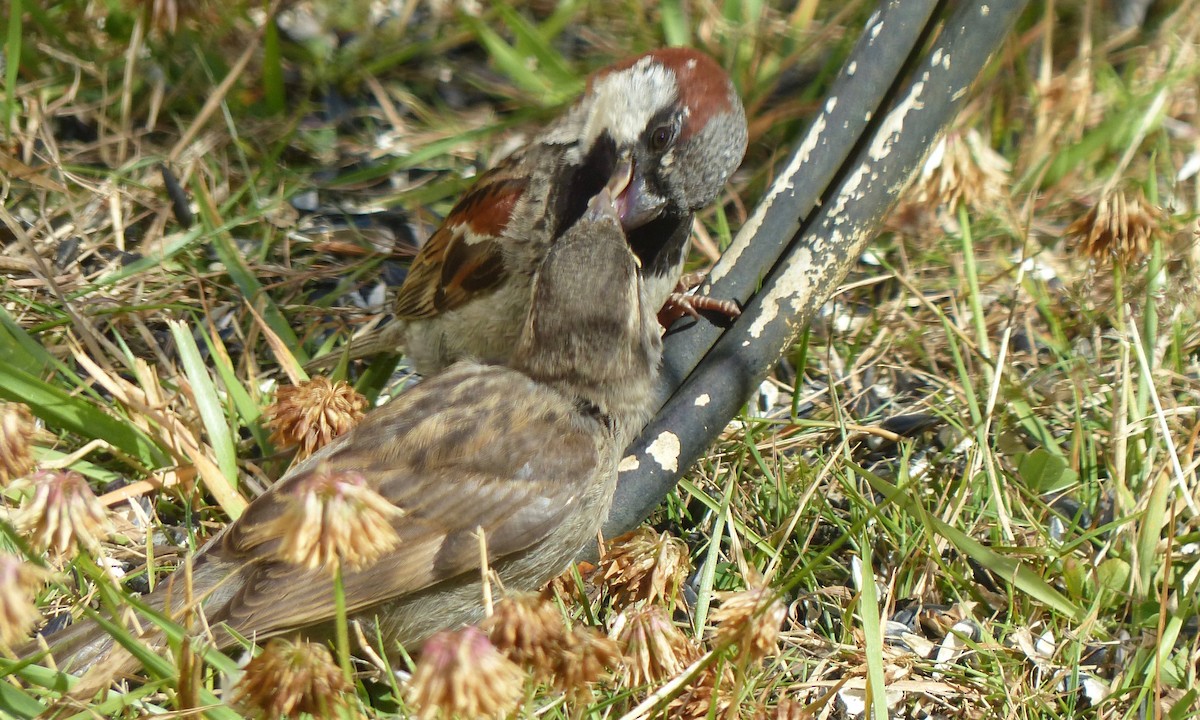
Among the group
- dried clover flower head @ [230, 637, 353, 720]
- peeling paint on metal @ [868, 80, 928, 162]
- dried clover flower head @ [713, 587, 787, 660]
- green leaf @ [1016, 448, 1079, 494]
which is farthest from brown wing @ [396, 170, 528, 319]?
dried clover flower head @ [230, 637, 353, 720]

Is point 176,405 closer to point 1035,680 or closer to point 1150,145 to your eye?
point 1035,680

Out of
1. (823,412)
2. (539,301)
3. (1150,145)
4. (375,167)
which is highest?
(1150,145)

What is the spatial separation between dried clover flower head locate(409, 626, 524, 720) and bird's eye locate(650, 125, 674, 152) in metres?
1.90

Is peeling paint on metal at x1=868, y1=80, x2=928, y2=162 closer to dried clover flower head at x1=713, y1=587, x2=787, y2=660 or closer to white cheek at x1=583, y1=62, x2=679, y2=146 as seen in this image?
white cheek at x1=583, y1=62, x2=679, y2=146

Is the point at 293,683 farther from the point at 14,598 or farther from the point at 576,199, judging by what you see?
the point at 576,199

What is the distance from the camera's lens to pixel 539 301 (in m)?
2.82

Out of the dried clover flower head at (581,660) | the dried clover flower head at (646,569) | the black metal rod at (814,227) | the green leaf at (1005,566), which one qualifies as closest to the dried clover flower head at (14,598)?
the dried clover flower head at (581,660)

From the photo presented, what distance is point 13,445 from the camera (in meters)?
2.06

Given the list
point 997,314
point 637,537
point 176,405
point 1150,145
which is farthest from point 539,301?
point 1150,145

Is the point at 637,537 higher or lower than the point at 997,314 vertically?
lower

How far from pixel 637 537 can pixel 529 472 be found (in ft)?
0.97

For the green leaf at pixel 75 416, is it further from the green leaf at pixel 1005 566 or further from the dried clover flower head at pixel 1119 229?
the dried clover flower head at pixel 1119 229

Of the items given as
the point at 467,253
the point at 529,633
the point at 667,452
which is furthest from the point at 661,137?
the point at 529,633

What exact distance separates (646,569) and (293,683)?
91 centimetres
